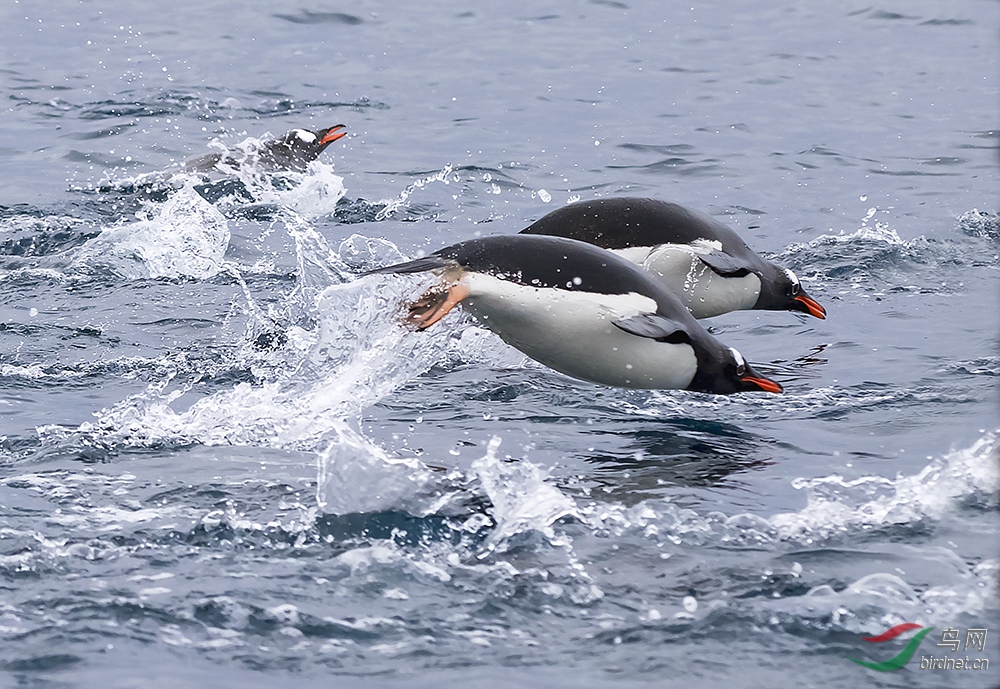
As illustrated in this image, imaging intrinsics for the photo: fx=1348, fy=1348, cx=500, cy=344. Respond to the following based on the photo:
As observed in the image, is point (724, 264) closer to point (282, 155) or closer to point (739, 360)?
point (739, 360)

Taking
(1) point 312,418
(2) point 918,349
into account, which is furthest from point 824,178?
(1) point 312,418

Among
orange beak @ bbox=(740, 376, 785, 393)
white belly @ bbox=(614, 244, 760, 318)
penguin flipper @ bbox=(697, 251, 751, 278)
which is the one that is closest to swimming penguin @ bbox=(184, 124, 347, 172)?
white belly @ bbox=(614, 244, 760, 318)

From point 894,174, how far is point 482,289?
21.4ft

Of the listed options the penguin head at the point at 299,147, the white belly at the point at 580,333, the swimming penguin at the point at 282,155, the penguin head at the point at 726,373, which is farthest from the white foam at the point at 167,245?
the penguin head at the point at 726,373

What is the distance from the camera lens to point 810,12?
18.8m

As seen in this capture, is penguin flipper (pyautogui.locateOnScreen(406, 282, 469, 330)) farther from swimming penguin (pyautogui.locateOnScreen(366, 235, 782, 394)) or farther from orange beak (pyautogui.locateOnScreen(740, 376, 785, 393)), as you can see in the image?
orange beak (pyautogui.locateOnScreen(740, 376, 785, 393))

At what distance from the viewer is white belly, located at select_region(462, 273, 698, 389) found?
5.37 m

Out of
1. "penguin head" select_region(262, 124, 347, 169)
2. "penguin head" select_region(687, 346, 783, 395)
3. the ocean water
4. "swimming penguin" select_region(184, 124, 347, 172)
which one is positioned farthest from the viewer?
"penguin head" select_region(262, 124, 347, 169)

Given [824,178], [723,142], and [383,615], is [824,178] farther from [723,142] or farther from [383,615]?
Answer: [383,615]

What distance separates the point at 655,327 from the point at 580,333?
30cm

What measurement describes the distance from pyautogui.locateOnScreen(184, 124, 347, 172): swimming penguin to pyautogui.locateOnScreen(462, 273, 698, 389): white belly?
15.0 feet

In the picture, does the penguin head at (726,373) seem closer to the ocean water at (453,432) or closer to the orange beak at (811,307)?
the ocean water at (453,432)

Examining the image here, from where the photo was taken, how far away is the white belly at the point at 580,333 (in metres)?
5.37

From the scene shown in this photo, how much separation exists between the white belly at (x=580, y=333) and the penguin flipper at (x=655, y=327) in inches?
1.5
